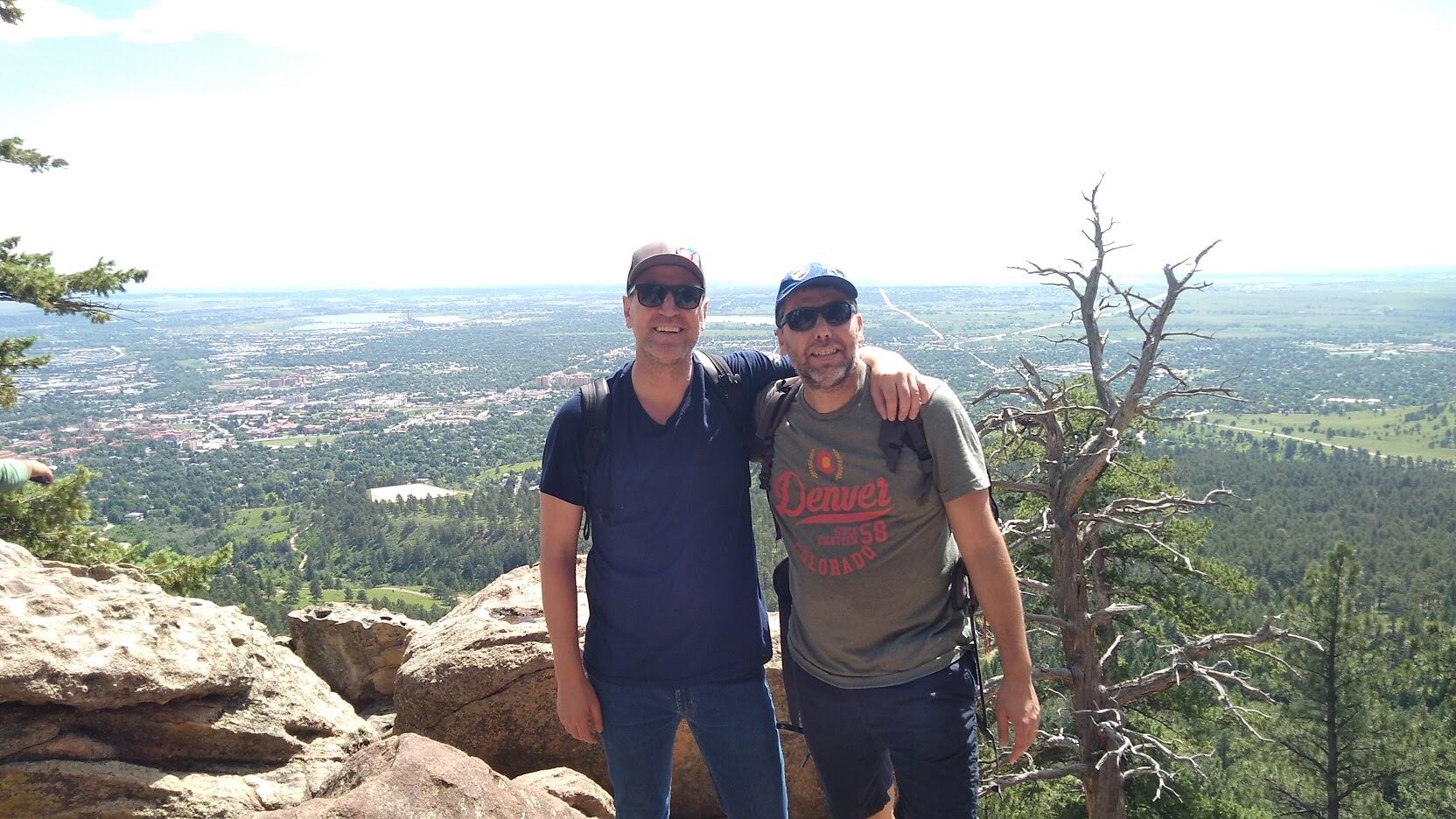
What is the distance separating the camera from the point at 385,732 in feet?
19.9

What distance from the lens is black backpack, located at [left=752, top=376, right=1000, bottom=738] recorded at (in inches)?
117

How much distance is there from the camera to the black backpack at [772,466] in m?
2.97

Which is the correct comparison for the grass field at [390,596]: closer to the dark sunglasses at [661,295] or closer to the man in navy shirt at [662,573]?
the man in navy shirt at [662,573]

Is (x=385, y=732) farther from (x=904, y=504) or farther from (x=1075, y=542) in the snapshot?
(x=1075, y=542)

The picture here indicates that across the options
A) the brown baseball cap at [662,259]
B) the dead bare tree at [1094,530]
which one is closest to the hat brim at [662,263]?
the brown baseball cap at [662,259]

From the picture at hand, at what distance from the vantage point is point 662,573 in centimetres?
318

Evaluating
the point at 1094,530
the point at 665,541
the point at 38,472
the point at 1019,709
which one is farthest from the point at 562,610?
the point at 1094,530

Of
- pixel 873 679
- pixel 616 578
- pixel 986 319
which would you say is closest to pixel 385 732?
pixel 616 578

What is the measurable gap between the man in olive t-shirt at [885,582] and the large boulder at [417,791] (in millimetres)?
1327

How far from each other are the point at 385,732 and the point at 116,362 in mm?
206302

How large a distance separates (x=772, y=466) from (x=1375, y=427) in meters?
156

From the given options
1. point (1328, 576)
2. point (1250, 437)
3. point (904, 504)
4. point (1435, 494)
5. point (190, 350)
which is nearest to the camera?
point (904, 504)

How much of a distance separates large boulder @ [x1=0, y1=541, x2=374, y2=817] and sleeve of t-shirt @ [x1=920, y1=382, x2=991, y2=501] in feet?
11.6

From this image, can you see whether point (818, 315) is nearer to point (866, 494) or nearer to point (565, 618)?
point (866, 494)
